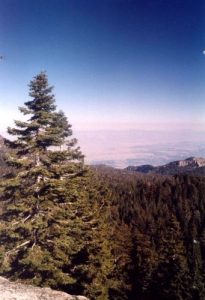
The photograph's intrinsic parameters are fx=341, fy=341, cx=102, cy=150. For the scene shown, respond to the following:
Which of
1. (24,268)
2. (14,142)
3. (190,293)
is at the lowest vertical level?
(190,293)

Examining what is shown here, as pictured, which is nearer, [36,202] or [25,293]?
[25,293]

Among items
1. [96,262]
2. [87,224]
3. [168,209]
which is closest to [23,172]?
[87,224]

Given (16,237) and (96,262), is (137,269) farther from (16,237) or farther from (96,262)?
(16,237)

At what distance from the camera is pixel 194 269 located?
41812 millimetres

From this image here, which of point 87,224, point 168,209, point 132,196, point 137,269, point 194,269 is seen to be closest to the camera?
point 87,224

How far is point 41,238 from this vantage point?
72.5 feet

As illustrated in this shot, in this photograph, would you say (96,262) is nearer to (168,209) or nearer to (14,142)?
(14,142)

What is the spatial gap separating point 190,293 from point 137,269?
11.2 meters

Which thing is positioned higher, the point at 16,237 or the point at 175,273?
the point at 16,237

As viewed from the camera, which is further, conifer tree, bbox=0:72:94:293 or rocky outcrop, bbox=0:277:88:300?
conifer tree, bbox=0:72:94:293

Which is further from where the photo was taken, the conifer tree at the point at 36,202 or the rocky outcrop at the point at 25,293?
the conifer tree at the point at 36,202

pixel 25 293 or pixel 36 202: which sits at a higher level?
pixel 36 202

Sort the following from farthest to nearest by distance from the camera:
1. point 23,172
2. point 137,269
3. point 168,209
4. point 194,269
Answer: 1. point 168,209
2. point 137,269
3. point 194,269
4. point 23,172

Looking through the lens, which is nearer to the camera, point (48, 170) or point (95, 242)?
point (48, 170)
